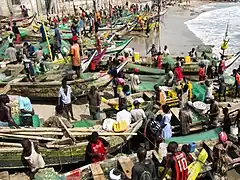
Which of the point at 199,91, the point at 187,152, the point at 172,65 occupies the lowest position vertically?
the point at 199,91

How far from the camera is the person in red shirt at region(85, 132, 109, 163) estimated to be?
675 cm

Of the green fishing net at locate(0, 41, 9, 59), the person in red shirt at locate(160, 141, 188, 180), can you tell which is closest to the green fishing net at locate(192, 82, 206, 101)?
the person in red shirt at locate(160, 141, 188, 180)

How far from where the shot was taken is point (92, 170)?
6781mm

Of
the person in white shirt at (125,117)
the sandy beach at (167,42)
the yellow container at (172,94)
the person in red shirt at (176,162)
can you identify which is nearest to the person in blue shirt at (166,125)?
the person in white shirt at (125,117)

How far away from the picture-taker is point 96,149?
A: 6.85m

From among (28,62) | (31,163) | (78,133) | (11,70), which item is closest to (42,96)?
(28,62)

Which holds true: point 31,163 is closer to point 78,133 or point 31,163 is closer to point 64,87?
point 78,133

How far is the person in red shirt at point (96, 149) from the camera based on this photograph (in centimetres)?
675

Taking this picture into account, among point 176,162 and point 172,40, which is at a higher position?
point 176,162

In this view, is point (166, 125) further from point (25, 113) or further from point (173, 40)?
point (173, 40)

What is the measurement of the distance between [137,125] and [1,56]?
10.1 meters

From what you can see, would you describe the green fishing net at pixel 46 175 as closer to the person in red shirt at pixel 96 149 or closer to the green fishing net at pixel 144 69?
the person in red shirt at pixel 96 149

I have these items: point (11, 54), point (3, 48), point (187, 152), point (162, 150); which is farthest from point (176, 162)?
point (3, 48)

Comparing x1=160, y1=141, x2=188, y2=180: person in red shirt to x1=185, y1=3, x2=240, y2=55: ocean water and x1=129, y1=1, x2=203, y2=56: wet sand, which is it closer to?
x1=129, y1=1, x2=203, y2=56: wet sand
